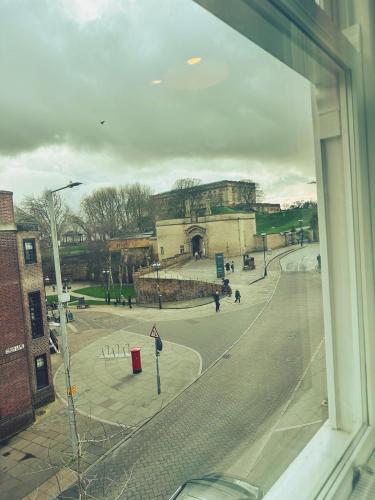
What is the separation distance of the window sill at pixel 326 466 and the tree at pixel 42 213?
1071 millimetres

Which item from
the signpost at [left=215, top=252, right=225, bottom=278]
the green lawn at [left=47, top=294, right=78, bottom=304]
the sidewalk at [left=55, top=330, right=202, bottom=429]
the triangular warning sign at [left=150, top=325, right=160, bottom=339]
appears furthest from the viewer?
the sidewalk at [left=55, top=330, right=202, bottom=429]

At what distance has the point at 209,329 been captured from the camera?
4016mm

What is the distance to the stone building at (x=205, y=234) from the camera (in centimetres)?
184

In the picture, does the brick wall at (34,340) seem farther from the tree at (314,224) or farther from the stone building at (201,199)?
the tree at (314,224)

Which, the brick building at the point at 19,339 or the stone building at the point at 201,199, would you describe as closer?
the stone building at the point at 201,199

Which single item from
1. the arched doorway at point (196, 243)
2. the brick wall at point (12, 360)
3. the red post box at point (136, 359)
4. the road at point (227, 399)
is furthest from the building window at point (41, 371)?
the arched doorway at point (196, 243)

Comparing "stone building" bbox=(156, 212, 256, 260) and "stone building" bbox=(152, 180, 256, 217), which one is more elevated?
"stone building" bbox=(152, 180, 256, 217)

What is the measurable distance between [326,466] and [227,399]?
10.2 ft

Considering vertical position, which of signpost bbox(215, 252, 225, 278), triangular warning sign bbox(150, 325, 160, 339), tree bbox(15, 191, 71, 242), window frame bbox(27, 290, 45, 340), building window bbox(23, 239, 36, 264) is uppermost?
tree bbox(15, 191, 71, 242)

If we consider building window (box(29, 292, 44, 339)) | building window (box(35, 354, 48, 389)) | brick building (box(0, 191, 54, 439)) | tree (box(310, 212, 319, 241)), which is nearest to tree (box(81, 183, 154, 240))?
Result: tree (box(310, 212, 319, 241))

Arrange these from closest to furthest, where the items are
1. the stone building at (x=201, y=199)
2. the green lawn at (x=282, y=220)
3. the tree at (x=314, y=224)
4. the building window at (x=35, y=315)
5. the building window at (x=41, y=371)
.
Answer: the tree at (x=314, y=224), the green lawn at (x=282, y=220), the stone building at (x=201, y=199), the building window at (x=35, y=315), the building window at (x=41, y=371)

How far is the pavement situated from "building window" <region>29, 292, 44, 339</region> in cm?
45

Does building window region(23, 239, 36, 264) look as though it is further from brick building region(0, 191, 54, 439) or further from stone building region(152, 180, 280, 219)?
stone building region(152, 180, 280, 219)

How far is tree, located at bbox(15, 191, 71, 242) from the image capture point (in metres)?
1.18
